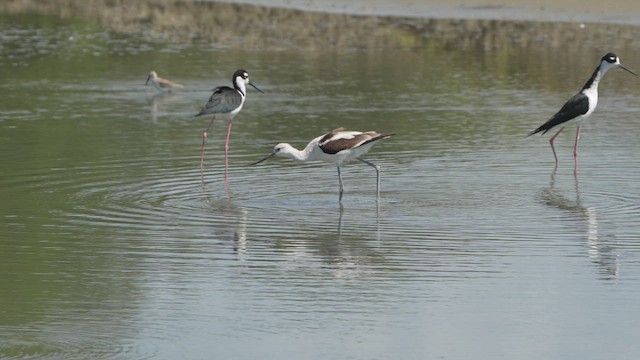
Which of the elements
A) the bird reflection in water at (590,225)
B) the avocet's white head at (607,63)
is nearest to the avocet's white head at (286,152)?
the bird reflection in water at (590,225)

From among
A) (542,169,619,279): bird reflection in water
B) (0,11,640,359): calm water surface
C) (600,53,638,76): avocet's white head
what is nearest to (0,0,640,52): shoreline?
(0,11,640,359): calm water surface

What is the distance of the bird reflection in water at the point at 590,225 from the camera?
40.9 ft

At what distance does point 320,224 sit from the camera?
14.5m

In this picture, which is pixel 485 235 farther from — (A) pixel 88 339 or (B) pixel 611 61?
(B) pixel 611 61

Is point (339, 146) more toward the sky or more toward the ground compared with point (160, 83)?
more toward the sky

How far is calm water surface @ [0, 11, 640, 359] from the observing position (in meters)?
10.4

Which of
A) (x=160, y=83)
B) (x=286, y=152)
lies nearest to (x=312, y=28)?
(x=160, y=83)

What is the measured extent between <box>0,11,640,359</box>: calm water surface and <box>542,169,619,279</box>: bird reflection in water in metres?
0.03

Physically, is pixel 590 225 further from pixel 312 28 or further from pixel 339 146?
pixel 312 28

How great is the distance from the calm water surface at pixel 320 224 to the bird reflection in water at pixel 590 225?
1.1 inches

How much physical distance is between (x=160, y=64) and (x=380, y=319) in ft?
62.9

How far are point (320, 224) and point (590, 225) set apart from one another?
250 centimetres

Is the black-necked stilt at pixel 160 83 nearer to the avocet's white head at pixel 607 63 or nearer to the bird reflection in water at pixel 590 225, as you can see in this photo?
the avocet's white head at pixel 607 63

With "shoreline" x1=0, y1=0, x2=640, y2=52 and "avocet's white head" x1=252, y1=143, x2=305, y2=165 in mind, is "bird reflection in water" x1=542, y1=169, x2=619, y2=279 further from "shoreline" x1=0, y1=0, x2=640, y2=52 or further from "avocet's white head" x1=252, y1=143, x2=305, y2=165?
"shoreline" x1=0, y1=0, x2=640, y2=52
